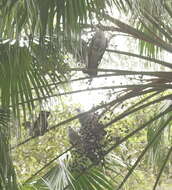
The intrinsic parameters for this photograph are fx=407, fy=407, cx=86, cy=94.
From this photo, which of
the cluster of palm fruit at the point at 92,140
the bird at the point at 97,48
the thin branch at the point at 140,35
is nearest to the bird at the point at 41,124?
the cluster of palm fruit at the point at 92,140

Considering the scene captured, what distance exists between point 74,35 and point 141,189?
3318 mm

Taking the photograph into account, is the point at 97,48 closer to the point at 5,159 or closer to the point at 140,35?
the point at 5,159

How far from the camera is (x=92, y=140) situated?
1.97 meters

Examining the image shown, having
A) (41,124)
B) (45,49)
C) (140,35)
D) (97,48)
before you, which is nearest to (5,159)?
(41,124)

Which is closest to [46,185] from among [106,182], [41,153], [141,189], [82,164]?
[82,164]

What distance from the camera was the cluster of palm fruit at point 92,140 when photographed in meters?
1.97

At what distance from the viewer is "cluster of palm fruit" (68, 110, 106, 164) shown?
1970 millimetres

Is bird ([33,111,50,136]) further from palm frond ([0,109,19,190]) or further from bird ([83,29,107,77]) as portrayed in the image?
bird ([83,29,107,77])

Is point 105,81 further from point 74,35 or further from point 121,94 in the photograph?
point 74,35

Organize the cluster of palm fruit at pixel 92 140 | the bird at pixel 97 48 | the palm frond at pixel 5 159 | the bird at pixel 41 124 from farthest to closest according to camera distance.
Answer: the cluster of palm fruit at pixel 92 140, the bird at pixel 41 124, the bird at pixel 97 48, the palm frond at pixel 5 159

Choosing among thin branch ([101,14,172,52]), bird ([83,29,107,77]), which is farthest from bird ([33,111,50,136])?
thin branch ([101,14,172,52])

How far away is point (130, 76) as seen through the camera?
230 centimetres

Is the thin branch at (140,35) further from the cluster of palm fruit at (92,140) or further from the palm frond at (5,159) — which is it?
the palm frond at (5,159)

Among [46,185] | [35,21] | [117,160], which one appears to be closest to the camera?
[35,21]
